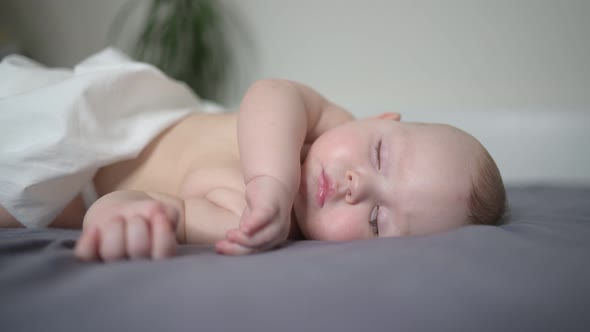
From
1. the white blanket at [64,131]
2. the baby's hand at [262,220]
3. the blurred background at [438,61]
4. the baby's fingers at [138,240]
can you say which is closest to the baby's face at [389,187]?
the baby's hand at [262,220]

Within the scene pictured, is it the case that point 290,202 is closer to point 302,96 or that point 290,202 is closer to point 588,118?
point 302,96

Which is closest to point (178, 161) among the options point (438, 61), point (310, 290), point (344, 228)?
point (344, 228)

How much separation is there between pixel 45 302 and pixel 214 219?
1.27ft

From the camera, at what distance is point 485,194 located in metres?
0.72

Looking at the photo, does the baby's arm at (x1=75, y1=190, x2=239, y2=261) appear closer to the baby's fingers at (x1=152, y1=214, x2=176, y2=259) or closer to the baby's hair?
the baby's fingers at (x1=152, y1=214, x2=176, y2=259)

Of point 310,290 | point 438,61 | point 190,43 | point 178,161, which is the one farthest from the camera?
point 190,43

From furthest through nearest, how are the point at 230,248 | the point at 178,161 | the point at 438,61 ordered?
the point at 438,61 < the point at 178,161 < the point at 230,248

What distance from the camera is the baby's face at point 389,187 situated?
0.70 meters

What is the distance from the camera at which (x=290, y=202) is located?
63 cm

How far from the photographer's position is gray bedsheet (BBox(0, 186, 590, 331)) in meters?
0.34

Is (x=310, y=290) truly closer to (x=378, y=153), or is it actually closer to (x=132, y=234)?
(x=132, y=234)

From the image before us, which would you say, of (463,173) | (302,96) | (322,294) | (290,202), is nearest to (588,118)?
(463,173)

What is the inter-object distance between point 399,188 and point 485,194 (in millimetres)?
163

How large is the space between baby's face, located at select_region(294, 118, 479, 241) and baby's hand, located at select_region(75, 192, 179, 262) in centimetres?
32
